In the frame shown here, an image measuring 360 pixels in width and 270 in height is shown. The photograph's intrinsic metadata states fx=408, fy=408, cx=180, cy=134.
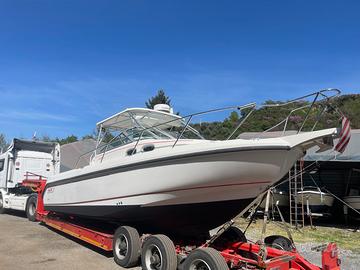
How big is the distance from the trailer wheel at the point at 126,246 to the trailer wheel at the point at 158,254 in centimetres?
27

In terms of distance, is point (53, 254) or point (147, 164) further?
point (53, 254)

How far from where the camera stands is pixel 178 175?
618cm

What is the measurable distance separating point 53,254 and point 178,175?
3.38 m

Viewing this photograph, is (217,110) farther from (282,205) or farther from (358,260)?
(282,205)

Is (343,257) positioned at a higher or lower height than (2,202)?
lower

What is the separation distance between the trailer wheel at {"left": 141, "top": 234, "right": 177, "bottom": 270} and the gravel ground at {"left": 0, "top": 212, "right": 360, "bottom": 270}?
556mm

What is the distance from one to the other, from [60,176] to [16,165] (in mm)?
6086

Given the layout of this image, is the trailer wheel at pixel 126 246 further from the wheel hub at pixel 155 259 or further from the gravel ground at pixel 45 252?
the wheel hub at pixel 155 259

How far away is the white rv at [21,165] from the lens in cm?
1442

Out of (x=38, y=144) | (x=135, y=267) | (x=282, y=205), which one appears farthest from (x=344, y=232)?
(x=38, y=144)

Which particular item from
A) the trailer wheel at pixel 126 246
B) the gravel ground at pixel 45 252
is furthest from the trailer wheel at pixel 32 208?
the trailer wheel at pixel 126 246

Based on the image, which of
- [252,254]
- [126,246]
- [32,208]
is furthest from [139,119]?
[32,208]

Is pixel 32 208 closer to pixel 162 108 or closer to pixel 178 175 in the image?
pixel 162 108

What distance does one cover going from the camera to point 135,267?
22.8ft
